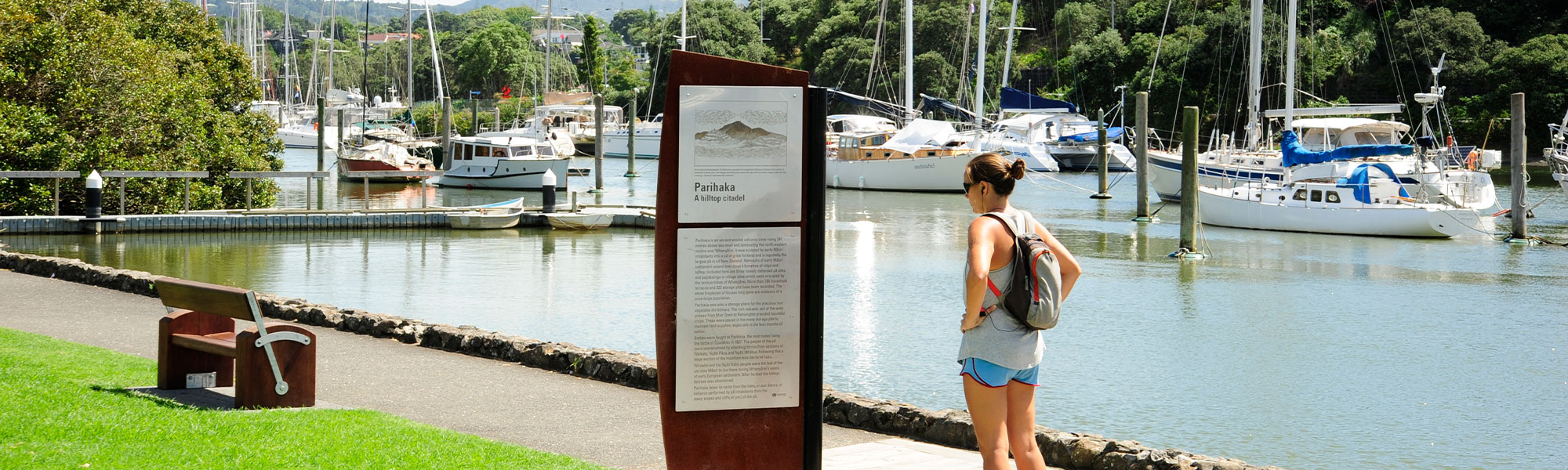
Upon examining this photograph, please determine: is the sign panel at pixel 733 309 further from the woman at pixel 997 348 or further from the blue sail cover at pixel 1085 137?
the blue sail cover at pixel 1085 137

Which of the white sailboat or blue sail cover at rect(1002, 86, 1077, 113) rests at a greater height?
blue sail cover at rect(1002, 86, 1077, 113)

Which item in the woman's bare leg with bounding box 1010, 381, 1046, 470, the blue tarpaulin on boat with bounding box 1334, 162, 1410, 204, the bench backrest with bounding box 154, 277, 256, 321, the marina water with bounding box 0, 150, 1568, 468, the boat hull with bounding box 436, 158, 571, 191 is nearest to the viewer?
the woman's bare leg with bounding box 1010, 381, 1046, 470

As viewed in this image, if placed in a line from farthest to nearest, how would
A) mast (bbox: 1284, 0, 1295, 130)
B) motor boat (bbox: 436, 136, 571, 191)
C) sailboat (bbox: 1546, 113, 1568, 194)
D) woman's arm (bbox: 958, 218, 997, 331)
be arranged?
motor boat (bbox: 436, 136, 571, 191) → sailboat (bbox: 1546, 113, 1568, 194) → mast (bbox: 1284, 0, 1295, 130) → woman's arm (bbox: 958, 218, 997, 331)

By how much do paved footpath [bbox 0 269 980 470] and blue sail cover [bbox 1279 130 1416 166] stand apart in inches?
1122

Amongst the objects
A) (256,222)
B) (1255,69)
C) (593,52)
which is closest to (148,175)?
(256,222)

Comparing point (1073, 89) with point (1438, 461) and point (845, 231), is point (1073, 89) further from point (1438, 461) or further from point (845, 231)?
point (1438, 461)

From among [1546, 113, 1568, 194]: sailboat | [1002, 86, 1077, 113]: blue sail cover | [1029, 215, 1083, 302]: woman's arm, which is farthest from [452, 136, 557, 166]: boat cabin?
[1029, 215, 1083, 302]: woman's arm

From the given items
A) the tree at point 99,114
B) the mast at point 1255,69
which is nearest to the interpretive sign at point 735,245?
the tree at point 99,114

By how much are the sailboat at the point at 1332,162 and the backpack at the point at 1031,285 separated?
3138cm

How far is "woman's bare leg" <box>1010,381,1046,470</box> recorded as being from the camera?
555 centimetres

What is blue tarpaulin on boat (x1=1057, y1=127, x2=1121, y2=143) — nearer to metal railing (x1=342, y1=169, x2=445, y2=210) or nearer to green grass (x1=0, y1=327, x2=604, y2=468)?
metal railing (x1=342, y1=169, x2=445, y2=210)

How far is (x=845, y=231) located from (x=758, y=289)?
27.6 metres

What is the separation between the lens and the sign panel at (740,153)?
230 inches

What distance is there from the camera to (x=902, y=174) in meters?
51.1
